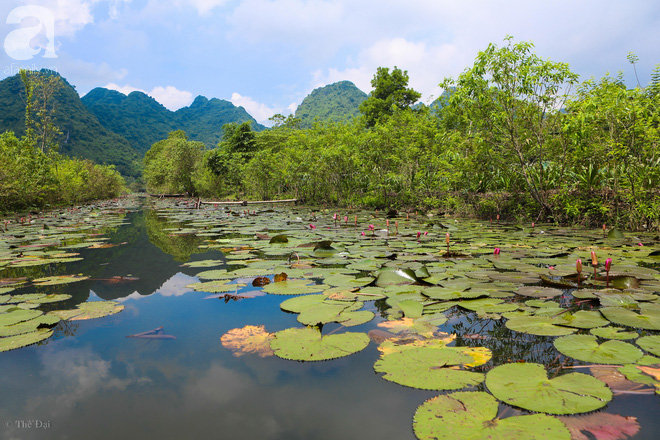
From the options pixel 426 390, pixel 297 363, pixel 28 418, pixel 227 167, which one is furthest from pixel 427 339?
pixel 227 167

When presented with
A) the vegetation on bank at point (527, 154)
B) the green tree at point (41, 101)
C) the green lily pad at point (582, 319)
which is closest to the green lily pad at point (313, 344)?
the green lily pad at point (582, 319)

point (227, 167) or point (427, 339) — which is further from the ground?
point (227, 167)

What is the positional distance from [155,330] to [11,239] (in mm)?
5862

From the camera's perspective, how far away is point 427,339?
1778 millimetres

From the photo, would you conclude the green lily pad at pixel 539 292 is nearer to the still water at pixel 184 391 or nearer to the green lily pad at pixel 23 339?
the still water at pixel 184 391

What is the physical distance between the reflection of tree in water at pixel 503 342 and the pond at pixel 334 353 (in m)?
0.01

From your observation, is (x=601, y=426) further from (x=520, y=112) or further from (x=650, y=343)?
(x=520, y=112)

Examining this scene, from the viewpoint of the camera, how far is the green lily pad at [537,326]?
1.78 metres

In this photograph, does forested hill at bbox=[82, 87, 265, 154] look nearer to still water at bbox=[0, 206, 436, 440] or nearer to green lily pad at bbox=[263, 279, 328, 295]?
green lily pad at bbox=[263, 279, 328, 295]

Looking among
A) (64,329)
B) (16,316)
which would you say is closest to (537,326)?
(64,329)

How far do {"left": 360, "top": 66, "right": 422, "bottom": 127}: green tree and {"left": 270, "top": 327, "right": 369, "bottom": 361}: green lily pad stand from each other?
2827cm

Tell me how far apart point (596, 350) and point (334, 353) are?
3.98 feet

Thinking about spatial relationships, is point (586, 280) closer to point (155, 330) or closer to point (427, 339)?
point (427, 339)

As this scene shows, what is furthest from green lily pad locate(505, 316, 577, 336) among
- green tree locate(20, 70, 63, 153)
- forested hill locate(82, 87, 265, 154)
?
forested hill locate(82, 87, 265, 154)
